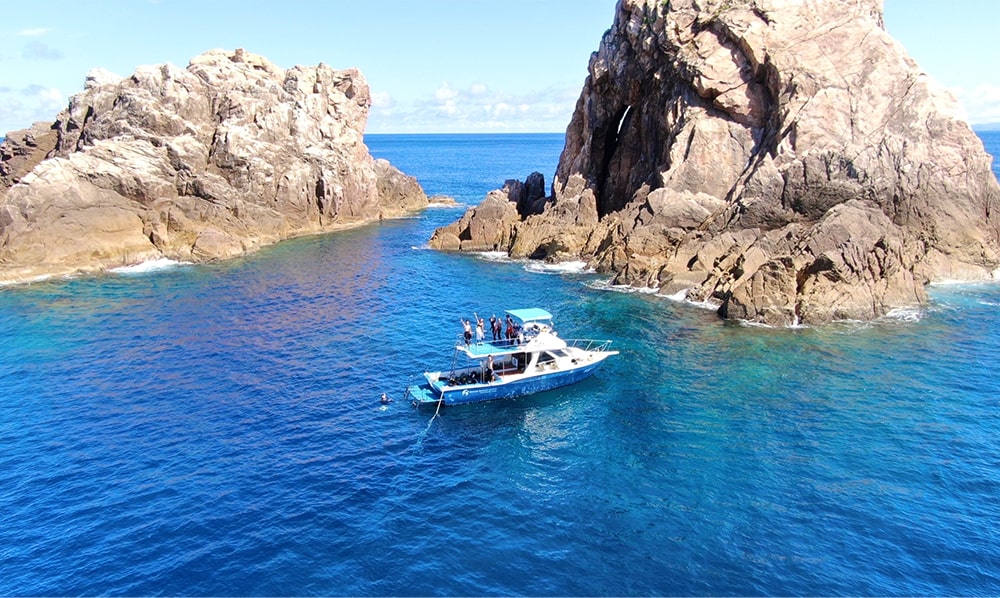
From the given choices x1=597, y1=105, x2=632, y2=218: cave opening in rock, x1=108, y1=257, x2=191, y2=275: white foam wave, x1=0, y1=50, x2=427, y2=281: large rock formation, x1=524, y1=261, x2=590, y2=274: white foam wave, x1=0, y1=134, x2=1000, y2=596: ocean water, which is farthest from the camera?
x1=597, y1=105, x2=632, y2=218: cave opening in rock

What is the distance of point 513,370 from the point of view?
4316cm

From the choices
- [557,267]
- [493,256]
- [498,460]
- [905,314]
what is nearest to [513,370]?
[498,460]

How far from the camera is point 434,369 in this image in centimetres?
4541

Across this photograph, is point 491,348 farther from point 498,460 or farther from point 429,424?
point 498,460

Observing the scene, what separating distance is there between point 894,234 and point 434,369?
39606 mm

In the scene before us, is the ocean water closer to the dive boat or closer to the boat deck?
the dive boat

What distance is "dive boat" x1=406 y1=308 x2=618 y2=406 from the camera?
40.9 m

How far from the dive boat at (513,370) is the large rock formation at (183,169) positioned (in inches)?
1844

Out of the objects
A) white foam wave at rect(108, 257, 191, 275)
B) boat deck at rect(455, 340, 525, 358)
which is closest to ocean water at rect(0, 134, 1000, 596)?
boat deck at rect(455, 340, 525, 358)

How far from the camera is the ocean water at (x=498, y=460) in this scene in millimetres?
25500

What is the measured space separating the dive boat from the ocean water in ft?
3.66

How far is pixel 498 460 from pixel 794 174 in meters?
44.6

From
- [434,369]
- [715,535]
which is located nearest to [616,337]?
[434,369]

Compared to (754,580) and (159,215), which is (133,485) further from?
(159,215)
